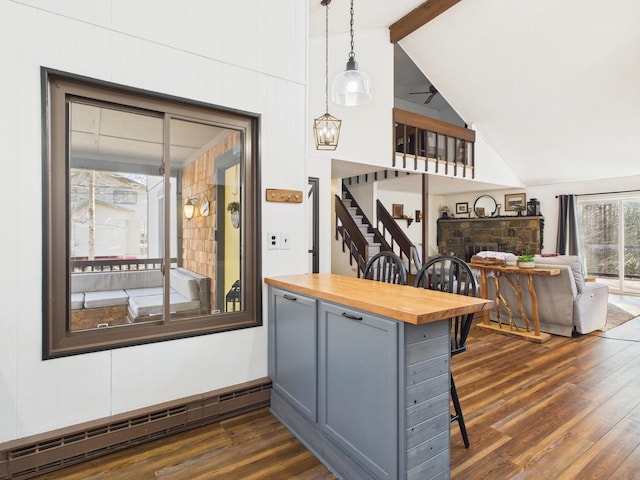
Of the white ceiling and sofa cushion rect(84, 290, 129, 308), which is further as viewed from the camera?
the white ceiling

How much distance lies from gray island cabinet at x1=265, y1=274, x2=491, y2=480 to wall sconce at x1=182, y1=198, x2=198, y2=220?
1094mm

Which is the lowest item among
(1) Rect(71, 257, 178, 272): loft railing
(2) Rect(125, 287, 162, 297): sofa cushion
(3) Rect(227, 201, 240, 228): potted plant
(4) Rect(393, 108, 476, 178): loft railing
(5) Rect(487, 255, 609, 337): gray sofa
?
(5) Rect(487, 255, 609, 337): gray sofa

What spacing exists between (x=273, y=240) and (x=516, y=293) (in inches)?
131

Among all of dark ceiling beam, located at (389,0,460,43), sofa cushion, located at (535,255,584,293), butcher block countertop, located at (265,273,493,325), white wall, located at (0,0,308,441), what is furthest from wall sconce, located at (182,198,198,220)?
dark ceiling beam, located at (389,0,460,43)

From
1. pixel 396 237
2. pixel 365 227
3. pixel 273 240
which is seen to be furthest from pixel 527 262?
pixel 365 227

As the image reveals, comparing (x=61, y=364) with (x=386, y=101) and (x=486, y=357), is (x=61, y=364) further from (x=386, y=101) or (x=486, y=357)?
(x=386, y=101)

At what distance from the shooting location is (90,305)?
2.37 metres

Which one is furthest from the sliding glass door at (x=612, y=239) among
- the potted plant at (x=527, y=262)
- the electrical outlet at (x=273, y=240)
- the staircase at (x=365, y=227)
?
the electrical outlet at (x=273, y=240)

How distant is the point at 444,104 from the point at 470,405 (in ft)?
29.3

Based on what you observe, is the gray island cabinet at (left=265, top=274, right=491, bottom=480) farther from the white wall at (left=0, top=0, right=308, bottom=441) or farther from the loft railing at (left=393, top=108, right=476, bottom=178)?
the loft railing at (left=393, top=108, right=476, bottom=178)

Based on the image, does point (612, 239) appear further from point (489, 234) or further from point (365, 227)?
point (365, 227)

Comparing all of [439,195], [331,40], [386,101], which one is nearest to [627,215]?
[439,195]

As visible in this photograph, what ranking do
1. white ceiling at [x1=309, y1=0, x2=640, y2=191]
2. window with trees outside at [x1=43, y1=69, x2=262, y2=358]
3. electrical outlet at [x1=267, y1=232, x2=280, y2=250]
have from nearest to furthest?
window with trees outside at [x1=43, y1=69, x2=262, y2=358]
electrical outlet at [x1=267, y1=232, x2=280, y2=250]
white ceiling at [x1=309, y1=0, x2=640, y2=191]

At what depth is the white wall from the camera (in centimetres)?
187
